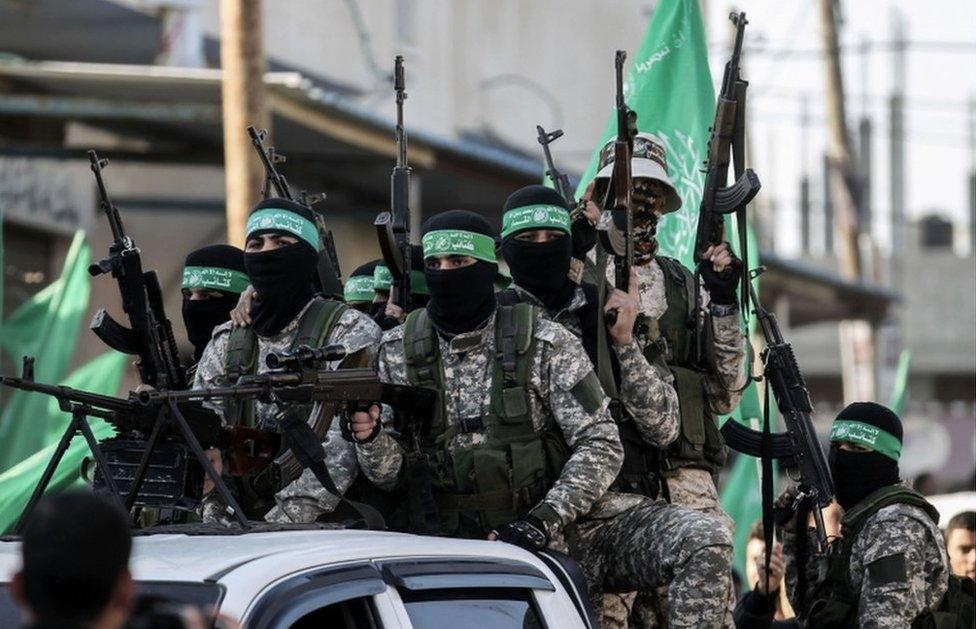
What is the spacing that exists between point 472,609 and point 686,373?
1921 millimetres

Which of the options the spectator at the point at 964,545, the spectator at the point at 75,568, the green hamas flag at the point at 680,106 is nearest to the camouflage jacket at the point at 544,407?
the spectator at the point at 75,568

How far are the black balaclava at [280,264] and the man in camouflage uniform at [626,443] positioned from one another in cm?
60

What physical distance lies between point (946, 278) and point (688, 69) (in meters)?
35.5

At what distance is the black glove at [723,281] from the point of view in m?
6.03

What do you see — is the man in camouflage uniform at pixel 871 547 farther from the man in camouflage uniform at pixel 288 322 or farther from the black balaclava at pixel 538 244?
the man in camouflage uniform at pixel 288 322

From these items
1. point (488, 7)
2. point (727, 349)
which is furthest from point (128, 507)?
point (488, 7)

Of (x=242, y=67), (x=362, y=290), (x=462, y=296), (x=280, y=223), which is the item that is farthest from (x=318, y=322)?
(x=242, y=67)

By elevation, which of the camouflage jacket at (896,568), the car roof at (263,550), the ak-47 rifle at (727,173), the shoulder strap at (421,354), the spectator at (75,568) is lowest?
the camouflage jacket at (896,568)

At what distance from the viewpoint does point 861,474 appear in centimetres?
634

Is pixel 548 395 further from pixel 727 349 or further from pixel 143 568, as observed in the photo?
pixel 143 568

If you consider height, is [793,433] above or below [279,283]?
below

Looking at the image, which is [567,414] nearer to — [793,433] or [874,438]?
[793,433]

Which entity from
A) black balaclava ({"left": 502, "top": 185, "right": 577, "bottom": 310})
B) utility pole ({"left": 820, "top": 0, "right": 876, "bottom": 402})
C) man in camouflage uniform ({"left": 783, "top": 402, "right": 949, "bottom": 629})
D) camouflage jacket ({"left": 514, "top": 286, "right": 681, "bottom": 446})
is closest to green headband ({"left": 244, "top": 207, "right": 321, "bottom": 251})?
black balaclava ({"left": 502, "top": 185, "right": 577, "bottom": 310})

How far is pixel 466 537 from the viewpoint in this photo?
17.5 ft
